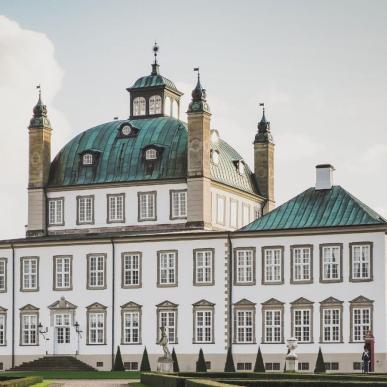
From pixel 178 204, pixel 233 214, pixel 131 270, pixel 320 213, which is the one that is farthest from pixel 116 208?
pixel 320 213

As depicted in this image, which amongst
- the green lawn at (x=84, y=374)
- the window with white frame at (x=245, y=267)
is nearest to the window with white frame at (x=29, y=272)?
the green lawn at (x=84, y=374)

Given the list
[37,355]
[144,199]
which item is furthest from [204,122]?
[37,355]

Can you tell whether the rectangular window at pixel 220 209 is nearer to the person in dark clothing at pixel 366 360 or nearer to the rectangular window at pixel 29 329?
the rectangular window at pixel 29 329

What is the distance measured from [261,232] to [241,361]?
8.53m

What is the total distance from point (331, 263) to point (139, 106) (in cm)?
2549

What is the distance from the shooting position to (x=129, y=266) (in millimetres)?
91438

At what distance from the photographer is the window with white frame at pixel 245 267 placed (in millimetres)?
87375

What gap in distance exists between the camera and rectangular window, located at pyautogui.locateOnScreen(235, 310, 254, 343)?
8712cm

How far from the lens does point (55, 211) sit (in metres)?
100

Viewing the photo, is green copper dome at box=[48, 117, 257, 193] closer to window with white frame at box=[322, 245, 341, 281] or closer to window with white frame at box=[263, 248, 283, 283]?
window with white frame at box=[263, 248, 283, 283]

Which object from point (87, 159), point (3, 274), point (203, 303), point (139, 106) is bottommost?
point (203, 303)

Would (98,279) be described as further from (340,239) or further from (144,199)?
(340,239)

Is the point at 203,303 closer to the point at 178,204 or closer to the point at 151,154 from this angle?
the point at 178,204

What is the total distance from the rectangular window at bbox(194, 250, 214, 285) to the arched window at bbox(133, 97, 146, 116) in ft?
59.5
